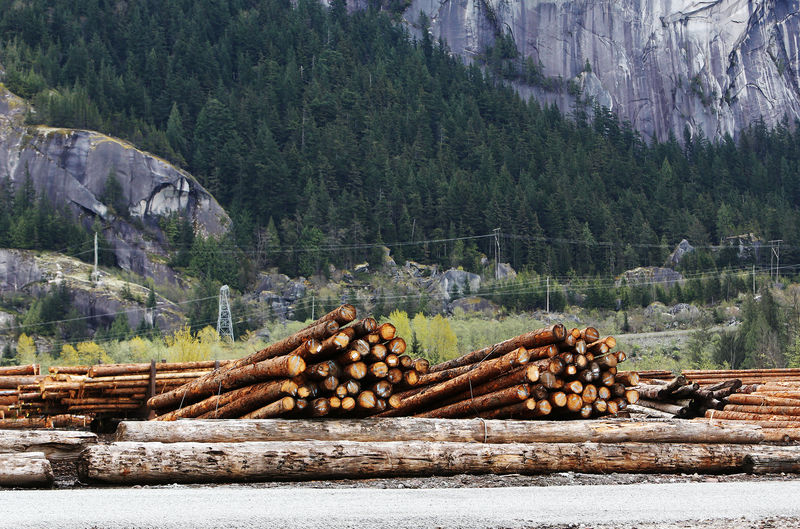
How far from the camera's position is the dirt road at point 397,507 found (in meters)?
9.64

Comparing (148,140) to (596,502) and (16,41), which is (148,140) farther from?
(596,502)

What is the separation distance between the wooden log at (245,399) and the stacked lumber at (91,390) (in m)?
4.98

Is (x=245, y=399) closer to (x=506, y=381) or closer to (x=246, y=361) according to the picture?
(x=246, y=361)

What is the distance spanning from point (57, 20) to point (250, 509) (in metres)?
194

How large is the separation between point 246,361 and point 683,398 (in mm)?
10172

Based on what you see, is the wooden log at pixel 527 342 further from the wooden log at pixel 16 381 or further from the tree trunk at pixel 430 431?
the wooden log at pixel 16 381

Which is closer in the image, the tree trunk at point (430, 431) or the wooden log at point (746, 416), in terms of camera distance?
the tree trunk at point (430, 431)

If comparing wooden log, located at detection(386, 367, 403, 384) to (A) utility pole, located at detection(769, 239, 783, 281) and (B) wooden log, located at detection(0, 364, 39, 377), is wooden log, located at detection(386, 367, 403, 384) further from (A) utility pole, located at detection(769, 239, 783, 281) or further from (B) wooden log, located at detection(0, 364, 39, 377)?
(A) utility pole, located at detection(769, 239, 783, 281)

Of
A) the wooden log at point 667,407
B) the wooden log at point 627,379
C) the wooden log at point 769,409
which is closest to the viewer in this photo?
the wooden log at point 627,379

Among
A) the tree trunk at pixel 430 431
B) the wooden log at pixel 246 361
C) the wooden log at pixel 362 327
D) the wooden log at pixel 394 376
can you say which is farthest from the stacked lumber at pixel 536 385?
the wooden log at pixel 246 361

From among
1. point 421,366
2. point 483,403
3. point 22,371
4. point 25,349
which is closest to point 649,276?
point 25,349

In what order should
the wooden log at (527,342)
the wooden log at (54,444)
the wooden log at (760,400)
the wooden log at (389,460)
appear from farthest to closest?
the wooden log at (760,400) < the wooden log at (527,342) < the wooden log at (54,444) < the wooden log at (389,460)

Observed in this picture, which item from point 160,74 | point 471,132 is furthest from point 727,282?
point 160,74

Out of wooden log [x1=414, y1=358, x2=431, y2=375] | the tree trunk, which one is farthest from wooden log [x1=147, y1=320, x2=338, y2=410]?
wooden log [x1=414, y1=358, x2=431, y2=375]
